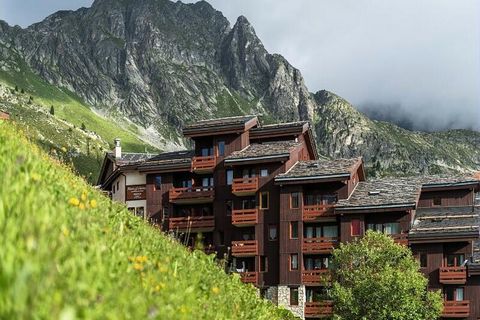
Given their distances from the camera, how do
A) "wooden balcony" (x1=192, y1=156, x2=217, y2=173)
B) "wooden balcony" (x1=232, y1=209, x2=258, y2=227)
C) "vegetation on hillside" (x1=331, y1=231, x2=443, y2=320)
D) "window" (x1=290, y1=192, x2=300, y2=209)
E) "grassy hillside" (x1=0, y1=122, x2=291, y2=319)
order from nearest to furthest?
"grassy hillside" (x1=0, y1=122, x2=291, y2=319)
"vegetation on hillside" (x1=331, y1=231, x2=443, y2=320)
"window" (x1=290, y1=192, x2=300, y2=209)
"wooden balcony" (x1=232, y1=209, x2=258, y2=227)
"wooden balcony" (x1=192, y1=156, x2=217, y2=173)

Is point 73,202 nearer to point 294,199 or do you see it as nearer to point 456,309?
point 456,309

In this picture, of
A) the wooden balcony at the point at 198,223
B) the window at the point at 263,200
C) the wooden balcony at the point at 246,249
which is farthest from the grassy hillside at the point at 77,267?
the wooden balcony at the point at 198,223

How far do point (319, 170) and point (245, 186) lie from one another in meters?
6.42

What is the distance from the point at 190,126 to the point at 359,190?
16.3 metres

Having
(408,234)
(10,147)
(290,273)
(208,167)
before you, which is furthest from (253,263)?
(10,147)

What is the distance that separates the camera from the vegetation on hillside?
39000mm

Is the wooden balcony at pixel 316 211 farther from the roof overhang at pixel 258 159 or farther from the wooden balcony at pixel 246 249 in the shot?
the wooden balcony at pixel 246 249

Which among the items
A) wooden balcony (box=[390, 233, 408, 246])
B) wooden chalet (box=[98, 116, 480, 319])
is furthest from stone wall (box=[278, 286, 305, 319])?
wooden balcony (box=[390, 233, 408, 246])

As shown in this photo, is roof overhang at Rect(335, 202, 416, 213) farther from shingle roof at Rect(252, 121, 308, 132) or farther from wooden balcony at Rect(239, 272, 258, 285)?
shingle roof at Rect(252, 121, 308, 132)

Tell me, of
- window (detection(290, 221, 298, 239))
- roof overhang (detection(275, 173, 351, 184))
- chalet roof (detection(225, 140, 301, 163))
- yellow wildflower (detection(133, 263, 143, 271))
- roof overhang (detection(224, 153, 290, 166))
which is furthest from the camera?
chalet roof (detection(225, 140, 301, 163))

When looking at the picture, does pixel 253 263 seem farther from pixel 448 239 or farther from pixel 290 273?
pixel 448 239

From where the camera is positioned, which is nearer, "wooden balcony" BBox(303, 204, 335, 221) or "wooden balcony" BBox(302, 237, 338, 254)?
"wooden balcony" BBox(302, 237, 338, 254)

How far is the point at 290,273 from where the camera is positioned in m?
54.9

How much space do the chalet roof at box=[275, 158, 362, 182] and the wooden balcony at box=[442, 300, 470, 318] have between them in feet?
41.2
